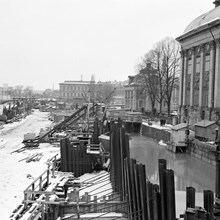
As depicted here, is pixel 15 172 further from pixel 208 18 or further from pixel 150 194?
pixel 208 18

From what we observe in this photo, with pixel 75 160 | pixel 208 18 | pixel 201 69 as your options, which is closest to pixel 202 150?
pixel 75 160

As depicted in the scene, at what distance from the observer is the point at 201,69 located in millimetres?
45219

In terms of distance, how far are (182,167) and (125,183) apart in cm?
1435

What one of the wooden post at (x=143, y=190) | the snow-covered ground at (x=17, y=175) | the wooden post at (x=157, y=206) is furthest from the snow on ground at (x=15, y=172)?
the wooden post at (x=157, y=206)

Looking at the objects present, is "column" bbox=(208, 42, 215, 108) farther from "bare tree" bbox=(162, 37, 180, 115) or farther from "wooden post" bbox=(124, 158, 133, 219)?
"wooden post" bbox=(124, 158, 133, 219)

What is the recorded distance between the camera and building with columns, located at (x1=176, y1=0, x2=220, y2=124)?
41.8 m

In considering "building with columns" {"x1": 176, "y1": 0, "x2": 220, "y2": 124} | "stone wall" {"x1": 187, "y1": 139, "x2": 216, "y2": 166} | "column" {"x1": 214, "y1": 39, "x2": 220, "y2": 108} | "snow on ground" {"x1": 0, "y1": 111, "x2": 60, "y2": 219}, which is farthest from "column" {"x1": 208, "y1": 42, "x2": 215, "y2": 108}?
"snow on ground" {"x1": 0, "y1": 111, "x2": 60, "y2": 219}

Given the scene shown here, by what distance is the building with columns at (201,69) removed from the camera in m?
41.8

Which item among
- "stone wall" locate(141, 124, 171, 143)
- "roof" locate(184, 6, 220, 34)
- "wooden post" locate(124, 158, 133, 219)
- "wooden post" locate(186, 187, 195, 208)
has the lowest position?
"stone wall" locate(141, 124, 171, 143)

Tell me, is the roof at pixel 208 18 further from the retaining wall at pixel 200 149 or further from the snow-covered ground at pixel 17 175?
the snow-covered ground at pixel 17 175

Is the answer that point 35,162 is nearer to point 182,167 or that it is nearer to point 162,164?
point 182,167

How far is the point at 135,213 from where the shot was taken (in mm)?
13008

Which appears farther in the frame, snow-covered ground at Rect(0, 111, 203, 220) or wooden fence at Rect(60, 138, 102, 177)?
wooden fence at Rect(60, 138, 102, 177)

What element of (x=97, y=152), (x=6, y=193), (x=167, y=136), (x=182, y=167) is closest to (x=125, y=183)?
(x=6, y=193)
